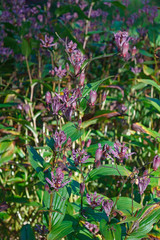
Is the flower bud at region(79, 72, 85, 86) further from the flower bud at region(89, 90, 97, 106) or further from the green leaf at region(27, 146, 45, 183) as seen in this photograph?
the green leaf at region(27, 146, 45, 183)

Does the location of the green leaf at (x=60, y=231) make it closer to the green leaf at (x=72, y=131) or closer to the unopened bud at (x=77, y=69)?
the green leaf at (x=72, y=131)

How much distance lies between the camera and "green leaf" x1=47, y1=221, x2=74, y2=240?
32.6 inches

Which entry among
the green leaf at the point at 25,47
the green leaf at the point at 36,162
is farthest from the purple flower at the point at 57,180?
the green leaf at the point at 25,47

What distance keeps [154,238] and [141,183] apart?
29 centimetres

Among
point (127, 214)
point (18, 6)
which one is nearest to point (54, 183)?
point (127, 214)

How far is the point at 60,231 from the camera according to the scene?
2.78ft

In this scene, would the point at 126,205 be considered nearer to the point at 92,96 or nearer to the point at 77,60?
the point at 92,96

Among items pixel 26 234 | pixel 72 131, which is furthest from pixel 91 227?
pixel 72 131

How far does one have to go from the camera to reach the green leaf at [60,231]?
828 mm

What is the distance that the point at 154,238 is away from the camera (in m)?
0.93

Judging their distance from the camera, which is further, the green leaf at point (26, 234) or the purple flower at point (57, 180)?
the green leaf at point (26, 234)

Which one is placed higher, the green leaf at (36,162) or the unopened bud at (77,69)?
the unopened bud at (77,69)

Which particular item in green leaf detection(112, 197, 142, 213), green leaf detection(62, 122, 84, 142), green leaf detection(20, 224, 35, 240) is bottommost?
green leaf detection(20, 224, 35, 240)

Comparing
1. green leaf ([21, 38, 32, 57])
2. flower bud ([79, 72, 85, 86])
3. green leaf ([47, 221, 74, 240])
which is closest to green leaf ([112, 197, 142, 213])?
green leaf ([47, 221, 74, 240])
